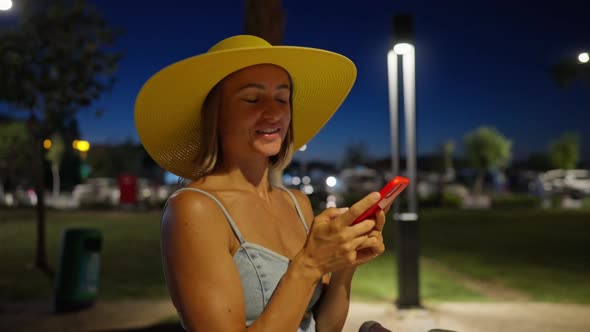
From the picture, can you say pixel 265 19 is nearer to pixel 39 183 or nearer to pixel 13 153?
pixel 39 183

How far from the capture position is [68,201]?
3148 cm

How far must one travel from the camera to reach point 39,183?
1009 cm

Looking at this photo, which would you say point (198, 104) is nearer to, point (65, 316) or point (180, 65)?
point (180, 65)

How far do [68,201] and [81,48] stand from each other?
23031 mm

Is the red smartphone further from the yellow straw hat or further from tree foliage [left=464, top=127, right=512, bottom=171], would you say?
tree foliage [left=464, top=127, right=512, bottom=171]

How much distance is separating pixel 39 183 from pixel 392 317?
6.64 metres

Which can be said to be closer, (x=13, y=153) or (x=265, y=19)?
(x=265, y=19)

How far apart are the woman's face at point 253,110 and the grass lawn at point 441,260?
21.6 feet

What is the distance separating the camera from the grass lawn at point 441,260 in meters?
8.57

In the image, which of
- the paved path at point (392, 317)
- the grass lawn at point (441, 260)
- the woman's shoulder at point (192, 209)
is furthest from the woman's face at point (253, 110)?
the grass lawn at point (441, 260)

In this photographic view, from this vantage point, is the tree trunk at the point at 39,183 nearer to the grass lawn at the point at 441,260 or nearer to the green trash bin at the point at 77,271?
the grass lawn at the point at 441,260

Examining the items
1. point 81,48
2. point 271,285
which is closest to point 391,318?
point 271,285

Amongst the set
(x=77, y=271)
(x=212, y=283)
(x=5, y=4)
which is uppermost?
(x=5, y=4)

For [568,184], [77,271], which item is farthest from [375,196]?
[568,184]
